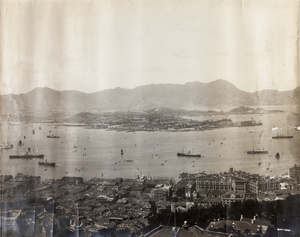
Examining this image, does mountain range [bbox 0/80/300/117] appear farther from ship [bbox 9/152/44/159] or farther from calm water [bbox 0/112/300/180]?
ship [bbox 9/152/44/159]

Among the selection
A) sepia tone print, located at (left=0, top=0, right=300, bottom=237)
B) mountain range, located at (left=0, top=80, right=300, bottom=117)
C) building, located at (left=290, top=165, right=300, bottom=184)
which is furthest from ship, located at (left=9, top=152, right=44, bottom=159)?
building, located at (left=290, top=165, right=300, bottom=184)

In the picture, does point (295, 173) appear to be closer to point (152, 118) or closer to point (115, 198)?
point (152, 118)

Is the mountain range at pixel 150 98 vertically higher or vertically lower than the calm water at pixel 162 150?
higher

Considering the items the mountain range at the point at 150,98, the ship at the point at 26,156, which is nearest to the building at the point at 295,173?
the mountain range at the point at 150,98

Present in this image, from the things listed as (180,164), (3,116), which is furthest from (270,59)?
(3,116)

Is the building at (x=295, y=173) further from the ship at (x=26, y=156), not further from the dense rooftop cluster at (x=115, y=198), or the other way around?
the ship at (x=26, y=156)

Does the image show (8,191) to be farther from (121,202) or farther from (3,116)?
(121,202)
